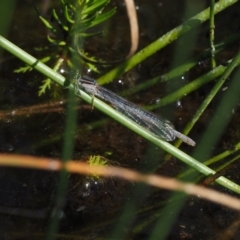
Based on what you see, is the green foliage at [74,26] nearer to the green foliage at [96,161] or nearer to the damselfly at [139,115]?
the damselfly at [139,115]

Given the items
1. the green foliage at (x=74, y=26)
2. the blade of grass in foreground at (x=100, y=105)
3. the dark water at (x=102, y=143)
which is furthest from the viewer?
the green foliage at (x=74, y=26)

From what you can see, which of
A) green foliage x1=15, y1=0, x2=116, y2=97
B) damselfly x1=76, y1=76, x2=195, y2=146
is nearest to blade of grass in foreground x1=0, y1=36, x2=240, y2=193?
damselfly x1=76, y1=76, x2=195, y2=146

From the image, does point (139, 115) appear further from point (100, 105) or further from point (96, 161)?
point (100, 105)

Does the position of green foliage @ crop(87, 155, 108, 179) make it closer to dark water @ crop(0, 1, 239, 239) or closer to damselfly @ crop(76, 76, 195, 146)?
dark water @ crop(0, 1, 239, 239)

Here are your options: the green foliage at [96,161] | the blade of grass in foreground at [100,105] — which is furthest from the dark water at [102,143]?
the blade of grass in foreground at [100,105]

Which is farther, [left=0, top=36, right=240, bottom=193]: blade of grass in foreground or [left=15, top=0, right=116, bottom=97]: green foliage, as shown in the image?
[left=15, top=0, right=116, bottom=97]: green foliage

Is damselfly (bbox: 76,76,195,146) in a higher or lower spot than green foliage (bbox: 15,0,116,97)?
lower
